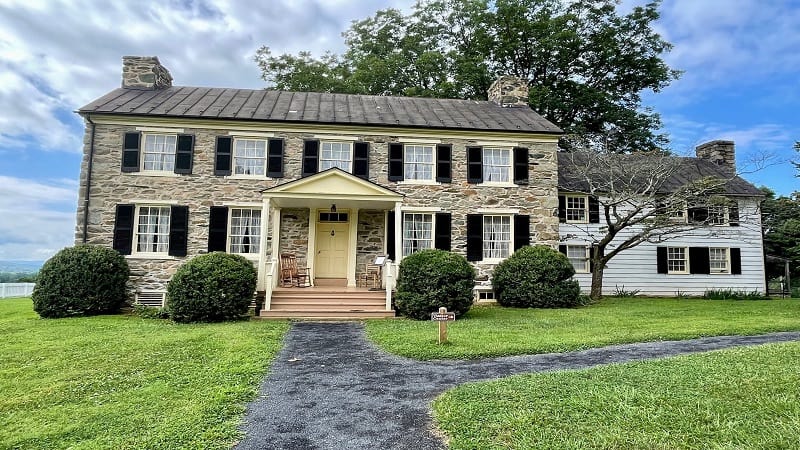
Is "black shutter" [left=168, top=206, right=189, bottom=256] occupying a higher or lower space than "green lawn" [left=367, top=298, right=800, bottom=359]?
higher

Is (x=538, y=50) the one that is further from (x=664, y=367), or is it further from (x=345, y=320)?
(x=664, y=367)

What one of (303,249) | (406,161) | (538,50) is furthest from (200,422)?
(538,50)

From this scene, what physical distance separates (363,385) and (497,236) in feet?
31.0

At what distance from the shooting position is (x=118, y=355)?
21.6ft

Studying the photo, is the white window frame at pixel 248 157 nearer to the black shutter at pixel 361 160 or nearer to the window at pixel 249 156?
the window at pixel 249 156

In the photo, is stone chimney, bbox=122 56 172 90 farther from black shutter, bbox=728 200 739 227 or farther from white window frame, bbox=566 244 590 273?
black shutter, bbox=728 200 739 227

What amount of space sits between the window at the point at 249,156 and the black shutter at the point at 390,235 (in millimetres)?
4086

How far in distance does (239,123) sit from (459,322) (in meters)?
8.86

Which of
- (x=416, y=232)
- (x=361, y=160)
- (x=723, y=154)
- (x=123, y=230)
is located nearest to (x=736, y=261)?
(x=723, y=154)

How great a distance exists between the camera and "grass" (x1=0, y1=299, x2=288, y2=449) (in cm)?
367

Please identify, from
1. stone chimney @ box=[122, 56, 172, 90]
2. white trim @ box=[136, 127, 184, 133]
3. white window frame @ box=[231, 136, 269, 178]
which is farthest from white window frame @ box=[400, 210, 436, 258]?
stone chimney @ box=[122, 56, 172, 90]

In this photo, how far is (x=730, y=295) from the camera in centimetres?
1636

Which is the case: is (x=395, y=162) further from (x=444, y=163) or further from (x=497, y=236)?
(x=497, y=236)

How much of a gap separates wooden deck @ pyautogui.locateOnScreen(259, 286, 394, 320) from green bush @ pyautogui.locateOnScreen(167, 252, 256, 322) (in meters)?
0.88
